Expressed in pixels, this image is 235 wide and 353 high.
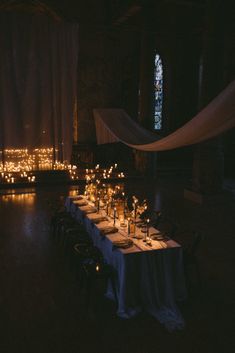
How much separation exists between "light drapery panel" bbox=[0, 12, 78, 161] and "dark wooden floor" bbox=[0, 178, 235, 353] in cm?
534

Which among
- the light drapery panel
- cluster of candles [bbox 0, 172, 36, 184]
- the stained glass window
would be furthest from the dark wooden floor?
the stained glass window

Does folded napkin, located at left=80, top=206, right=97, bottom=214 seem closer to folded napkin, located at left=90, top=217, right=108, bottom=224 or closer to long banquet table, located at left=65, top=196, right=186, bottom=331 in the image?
folded napkin, located at left=90, top=217, right=108, bottom=224

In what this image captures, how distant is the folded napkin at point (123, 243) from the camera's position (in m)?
5.53

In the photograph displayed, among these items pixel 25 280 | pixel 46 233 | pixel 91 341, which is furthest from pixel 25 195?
pixel 91 341

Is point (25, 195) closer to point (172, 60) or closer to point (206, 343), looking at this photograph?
point (206, 343)

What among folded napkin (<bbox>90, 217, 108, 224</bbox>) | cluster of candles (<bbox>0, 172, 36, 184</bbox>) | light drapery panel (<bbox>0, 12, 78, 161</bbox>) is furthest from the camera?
cluster of candles (<bbox>0, 172, 36, 184</bbox>)

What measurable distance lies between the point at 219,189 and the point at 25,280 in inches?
279

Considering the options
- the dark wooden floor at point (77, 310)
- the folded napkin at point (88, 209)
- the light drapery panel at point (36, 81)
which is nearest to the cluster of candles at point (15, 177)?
the light drapery panel at point (36, 81)

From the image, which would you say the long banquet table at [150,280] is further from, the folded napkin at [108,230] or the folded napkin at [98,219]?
the folded napkin at [98,219]

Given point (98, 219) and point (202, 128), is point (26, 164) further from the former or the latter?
point (202, 128)

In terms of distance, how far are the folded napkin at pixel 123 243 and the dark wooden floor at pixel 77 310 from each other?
0.86 m

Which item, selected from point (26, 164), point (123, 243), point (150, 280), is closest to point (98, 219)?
point (123, 243)

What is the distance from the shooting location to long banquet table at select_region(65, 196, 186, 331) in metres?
5.26

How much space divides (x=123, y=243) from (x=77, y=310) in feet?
3.80
